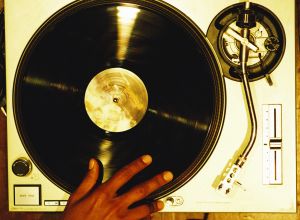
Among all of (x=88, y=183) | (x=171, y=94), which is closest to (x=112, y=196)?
(x=88, y=183)

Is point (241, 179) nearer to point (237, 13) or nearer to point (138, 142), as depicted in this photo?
point (138, 142)

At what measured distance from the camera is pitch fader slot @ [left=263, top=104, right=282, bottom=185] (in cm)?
83

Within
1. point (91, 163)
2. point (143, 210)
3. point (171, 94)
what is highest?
point (171, 94)

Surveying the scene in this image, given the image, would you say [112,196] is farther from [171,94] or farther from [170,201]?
[171,94]

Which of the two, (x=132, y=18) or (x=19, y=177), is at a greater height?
(x=132, y=18)

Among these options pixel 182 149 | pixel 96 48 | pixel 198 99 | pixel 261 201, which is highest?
pixel 96 48

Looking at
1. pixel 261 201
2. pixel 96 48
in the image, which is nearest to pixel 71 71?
pixel 96 48

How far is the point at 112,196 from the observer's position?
81 cm

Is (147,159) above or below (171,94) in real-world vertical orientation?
below

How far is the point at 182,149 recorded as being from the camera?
2.61 ft

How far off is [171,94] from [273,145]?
0.28 metres

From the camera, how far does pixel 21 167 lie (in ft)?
2.83

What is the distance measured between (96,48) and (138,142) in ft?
0.81

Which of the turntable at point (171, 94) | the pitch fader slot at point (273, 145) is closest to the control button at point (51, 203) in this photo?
the turntable at point (171, 94)
